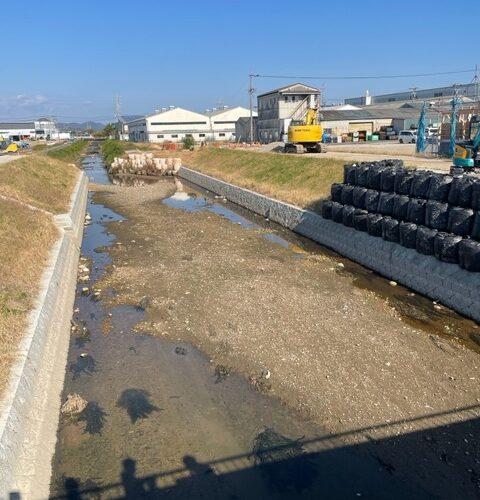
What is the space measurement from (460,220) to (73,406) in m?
Answer: 10.0

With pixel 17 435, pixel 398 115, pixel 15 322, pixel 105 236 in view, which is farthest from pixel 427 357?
pixel 398 115

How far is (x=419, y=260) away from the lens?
1202cm

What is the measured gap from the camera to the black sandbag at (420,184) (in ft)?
41.1

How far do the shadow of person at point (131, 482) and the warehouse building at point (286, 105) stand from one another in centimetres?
6119

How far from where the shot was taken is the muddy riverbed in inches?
237

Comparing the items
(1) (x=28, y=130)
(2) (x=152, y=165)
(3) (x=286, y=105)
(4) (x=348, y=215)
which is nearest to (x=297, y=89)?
(3) (x=286, y=105)

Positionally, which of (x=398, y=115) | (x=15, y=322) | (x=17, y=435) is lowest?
(x=17, y=435)

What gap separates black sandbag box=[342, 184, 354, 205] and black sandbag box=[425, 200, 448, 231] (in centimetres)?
411

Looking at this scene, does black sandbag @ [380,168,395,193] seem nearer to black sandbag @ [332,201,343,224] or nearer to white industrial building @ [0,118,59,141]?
black sandbag @ [332,201,343,224]

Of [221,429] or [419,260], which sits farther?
[419,260]

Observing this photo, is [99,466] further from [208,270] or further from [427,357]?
[208,270]

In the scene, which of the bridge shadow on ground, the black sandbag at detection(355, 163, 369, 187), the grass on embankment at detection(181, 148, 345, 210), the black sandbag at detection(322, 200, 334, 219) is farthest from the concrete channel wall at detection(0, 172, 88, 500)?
the grass on embankment at detection(181, 148, 345, 210)

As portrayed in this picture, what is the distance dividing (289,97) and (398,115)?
1797 centimetres

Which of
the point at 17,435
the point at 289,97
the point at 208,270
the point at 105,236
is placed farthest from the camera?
the point at 289,97
